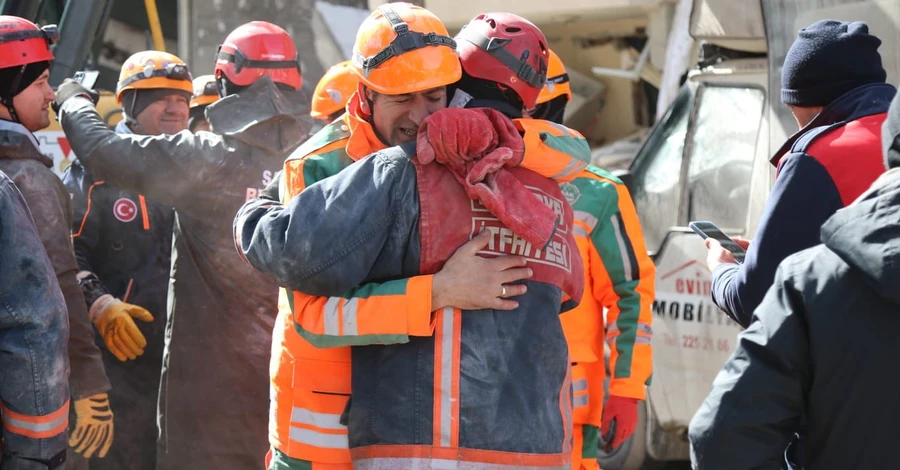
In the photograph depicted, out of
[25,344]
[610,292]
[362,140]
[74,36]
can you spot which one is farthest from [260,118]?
[74,36]

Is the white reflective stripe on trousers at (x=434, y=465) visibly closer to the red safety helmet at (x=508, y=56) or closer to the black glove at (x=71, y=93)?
the red safety helmet at (x=508, y=56)

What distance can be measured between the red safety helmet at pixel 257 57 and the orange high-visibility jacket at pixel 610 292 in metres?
1.37

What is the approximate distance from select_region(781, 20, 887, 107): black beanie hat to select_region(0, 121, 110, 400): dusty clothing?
2540mm

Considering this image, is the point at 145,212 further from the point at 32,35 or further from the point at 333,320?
the point at 333,320

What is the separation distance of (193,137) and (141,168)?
0.82 feet

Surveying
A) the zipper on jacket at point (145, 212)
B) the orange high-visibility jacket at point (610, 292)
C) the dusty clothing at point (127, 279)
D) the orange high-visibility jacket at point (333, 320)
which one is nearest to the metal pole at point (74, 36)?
the dusty clothing at point (127, 279)

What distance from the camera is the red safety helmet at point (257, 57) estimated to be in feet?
15.2

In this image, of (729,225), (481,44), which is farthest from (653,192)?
(481,44)

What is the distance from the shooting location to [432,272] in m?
2.68

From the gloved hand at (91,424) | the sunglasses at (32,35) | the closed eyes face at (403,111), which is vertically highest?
the sunglasses at (32,35)

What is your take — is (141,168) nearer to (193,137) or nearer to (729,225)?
(193,137)

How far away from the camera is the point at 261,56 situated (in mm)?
4688

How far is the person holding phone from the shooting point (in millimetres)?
2773

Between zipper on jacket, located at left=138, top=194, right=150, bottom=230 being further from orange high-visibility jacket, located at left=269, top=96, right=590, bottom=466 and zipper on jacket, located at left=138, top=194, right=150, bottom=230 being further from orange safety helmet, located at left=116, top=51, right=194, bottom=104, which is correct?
orange high-visibility jacket, located at left=269, top=96, right=590, bottom=466
